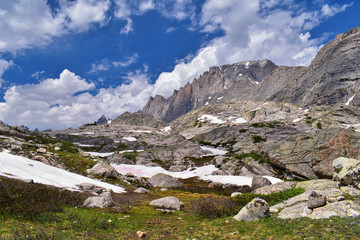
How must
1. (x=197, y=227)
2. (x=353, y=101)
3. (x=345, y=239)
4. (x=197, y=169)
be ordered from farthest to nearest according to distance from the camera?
(x=353, y=101) < (x=197, y=169) < (x=197, y=227) < (x=345, y=239)

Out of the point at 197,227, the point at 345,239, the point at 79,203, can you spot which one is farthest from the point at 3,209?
the point at 345,239

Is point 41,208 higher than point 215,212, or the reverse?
point 41,208

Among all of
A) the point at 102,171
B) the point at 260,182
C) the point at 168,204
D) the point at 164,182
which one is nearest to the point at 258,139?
the point at 260,182

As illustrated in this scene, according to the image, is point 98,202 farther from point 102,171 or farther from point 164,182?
point 164,182

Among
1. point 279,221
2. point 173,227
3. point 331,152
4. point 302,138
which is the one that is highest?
point 302,138

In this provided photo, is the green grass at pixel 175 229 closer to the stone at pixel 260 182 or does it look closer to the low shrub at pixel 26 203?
the low shrub at pixel 26 203

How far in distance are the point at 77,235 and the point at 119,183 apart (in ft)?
Answer: 107

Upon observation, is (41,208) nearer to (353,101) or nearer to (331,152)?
(331,152)

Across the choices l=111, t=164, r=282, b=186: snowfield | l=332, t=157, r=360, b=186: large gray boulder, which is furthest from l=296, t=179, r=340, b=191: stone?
l=111, t=164, r=282, b=186: snowfield

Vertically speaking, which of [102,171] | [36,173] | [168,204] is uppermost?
[36,173]

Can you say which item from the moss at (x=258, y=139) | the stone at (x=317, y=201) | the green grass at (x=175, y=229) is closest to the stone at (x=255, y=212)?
the green grass at (x=175, y=229)

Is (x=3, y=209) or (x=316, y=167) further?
(x=316, y=167)

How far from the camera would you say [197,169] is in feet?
249

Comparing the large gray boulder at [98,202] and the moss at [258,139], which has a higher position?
the moss at [258,139]
